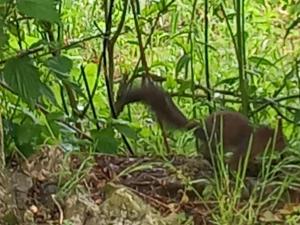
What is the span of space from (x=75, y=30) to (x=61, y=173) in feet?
5.63

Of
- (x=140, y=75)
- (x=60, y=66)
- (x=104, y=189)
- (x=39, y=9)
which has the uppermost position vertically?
(x=39, y=9)

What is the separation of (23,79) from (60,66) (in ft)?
0.89

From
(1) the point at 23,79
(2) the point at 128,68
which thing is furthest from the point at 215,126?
(2) the point at 128,68

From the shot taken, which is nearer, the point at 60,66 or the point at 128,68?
the point at 60,66

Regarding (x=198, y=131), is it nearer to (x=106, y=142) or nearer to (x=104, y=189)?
(x=106, y=142)

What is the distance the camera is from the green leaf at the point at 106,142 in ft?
9.57

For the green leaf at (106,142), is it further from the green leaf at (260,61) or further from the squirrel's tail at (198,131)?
the green leaf at (260,61)

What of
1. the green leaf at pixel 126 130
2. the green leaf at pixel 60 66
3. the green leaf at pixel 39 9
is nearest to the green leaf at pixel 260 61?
the green leaf at pixel 126 130

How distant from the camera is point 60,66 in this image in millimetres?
2754

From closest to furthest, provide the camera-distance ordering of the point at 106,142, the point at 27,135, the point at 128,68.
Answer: the point at 27,135
the point at 106,142
the point at 128,68

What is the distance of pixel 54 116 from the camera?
2807mm

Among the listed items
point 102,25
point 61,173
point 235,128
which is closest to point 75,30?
point 102,25

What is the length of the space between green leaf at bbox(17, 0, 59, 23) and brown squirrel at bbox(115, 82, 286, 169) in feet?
2.50

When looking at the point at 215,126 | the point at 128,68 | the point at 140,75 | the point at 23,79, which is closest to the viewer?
the point at 23,79
